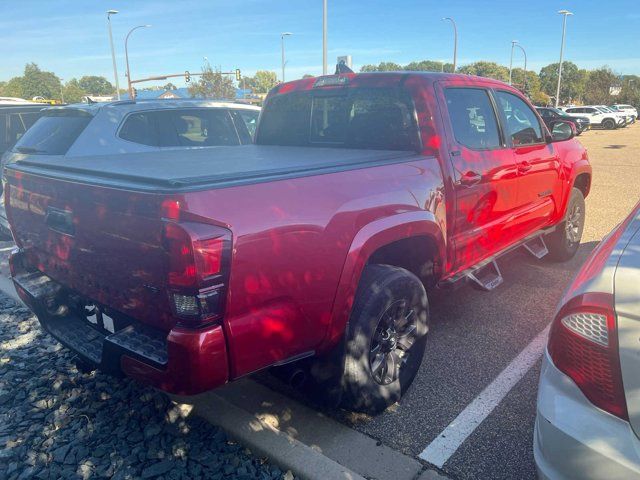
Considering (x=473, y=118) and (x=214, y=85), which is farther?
(x=214, y=85)

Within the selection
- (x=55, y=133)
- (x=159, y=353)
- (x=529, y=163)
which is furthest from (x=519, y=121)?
(x=55, y=133)

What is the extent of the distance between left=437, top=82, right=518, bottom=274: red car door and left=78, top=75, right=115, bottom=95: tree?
4446 inches

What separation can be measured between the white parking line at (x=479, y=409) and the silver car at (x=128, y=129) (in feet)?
13.8

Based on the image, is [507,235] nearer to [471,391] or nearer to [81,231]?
[471,391]

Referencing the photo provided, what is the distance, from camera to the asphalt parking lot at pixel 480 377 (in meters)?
2.68

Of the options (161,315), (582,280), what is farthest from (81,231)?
(582,280)

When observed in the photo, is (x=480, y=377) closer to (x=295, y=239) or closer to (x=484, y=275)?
(x=484, y=275)

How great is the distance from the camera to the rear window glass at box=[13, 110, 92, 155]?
5578mm

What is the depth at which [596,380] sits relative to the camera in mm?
1690

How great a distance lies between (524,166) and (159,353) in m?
3.35

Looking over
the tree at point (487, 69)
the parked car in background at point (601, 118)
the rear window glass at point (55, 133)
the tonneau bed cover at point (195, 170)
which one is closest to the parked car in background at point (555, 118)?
the tonneau bed cover at point (195, 170)

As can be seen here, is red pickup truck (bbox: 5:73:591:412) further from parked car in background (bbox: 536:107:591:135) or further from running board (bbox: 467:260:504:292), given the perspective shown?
parked car in background (bbox: 536:107:591:135)

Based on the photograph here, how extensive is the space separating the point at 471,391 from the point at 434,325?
1.01 metres

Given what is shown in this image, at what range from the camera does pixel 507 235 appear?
429 cm
